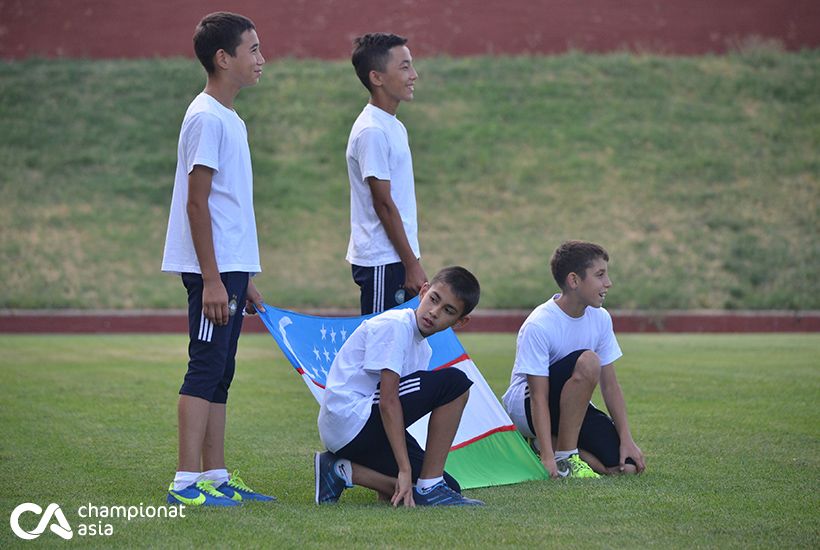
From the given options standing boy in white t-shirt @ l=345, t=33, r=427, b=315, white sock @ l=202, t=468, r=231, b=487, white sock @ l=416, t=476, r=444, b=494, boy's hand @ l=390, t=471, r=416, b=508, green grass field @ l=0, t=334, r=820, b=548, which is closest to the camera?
green grass field @ l=0, t=334, r=820, b=548

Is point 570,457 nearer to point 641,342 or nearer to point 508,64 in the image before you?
point 641,342

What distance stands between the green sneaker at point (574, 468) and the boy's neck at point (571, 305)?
67 cm

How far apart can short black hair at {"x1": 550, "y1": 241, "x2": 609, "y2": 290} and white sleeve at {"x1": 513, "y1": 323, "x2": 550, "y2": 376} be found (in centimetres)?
28

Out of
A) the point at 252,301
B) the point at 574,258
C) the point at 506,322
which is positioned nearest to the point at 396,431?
the point at 252,301

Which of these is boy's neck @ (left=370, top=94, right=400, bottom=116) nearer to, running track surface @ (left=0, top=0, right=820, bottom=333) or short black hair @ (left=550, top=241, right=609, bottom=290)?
short black hair @ (left=550, top=241, right=609, bottom=290)

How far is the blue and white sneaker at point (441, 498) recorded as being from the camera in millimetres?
4465

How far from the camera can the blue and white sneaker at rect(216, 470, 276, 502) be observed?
4.58m

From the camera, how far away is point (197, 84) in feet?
68.9

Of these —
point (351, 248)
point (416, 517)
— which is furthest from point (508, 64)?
point (416, 517)

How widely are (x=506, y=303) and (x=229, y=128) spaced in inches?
415

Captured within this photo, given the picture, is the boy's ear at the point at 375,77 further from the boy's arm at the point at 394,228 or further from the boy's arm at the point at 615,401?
Result: the boy's arm at the point at 615,401

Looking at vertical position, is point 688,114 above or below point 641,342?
above

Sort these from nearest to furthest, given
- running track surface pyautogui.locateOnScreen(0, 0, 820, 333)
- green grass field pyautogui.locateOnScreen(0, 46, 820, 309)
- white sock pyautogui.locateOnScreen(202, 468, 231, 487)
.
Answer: white sock pyautogui.locateOnScreen(202, 468, 231, 487) → green grass field pyautogui.locateOnScreen(0, 46, 820, 309) → running track surface pyautogui.locateOnScreen(0, 0, 820, 333)

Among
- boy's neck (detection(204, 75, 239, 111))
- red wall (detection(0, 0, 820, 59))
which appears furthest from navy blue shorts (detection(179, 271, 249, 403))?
red wall (detection(0, 0, 820, 59))
